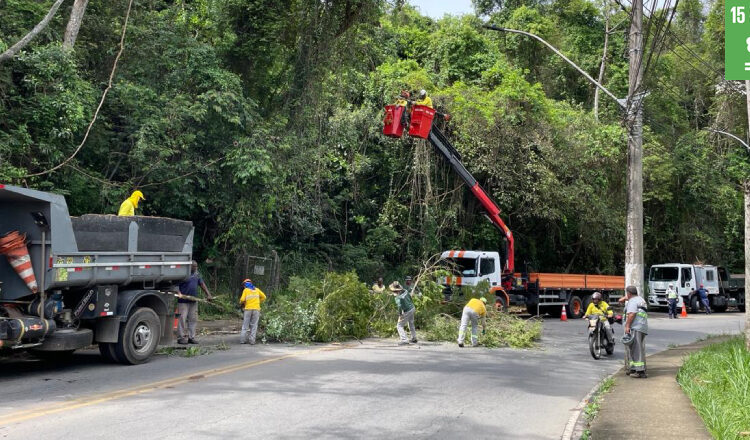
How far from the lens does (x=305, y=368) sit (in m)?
11.5

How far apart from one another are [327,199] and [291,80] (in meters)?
5.82

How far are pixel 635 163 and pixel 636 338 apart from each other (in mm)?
4595

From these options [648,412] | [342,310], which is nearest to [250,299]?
[342,310]

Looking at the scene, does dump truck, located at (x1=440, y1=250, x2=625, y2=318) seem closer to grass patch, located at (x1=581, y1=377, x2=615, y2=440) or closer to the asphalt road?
the asphalt road

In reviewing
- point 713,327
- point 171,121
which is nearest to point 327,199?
point 171,121

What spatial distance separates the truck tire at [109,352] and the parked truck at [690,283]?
26458mm

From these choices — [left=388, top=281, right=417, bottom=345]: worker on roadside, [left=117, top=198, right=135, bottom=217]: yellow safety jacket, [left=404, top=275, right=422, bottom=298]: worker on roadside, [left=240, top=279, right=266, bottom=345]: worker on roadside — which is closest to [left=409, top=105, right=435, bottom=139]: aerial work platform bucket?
[left=404, top=275, right=422, bottom=298]: worker on roadside

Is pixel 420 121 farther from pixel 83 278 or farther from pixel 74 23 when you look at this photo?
pixel 83 278

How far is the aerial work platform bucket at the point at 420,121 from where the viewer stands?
819 inches

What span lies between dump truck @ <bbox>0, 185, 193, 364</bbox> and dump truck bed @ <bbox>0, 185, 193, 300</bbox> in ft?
0.05

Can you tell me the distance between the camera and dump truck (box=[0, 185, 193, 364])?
33.3ft

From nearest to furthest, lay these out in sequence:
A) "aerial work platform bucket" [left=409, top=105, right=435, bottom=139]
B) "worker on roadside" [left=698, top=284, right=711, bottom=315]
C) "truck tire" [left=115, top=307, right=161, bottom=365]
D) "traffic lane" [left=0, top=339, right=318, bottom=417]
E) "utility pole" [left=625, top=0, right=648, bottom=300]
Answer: "traffic lane" [left=0, top=339, right=318, bottom=417], "truck tire" [left=115, top=307, right=161, bottom=365], "utility pole" [left=625, top=0, right=648, bottom=300], "aerial work platform bucket" [left=409, top=105, right=435, bottom=139], "worker on roadside" [left=698, top=284, right=711, bottom=315]

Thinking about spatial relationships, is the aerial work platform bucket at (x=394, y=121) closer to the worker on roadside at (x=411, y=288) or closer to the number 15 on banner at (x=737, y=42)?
the worker on roadside at (x=411, y=288)

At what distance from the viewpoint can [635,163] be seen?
1477 centimetres
